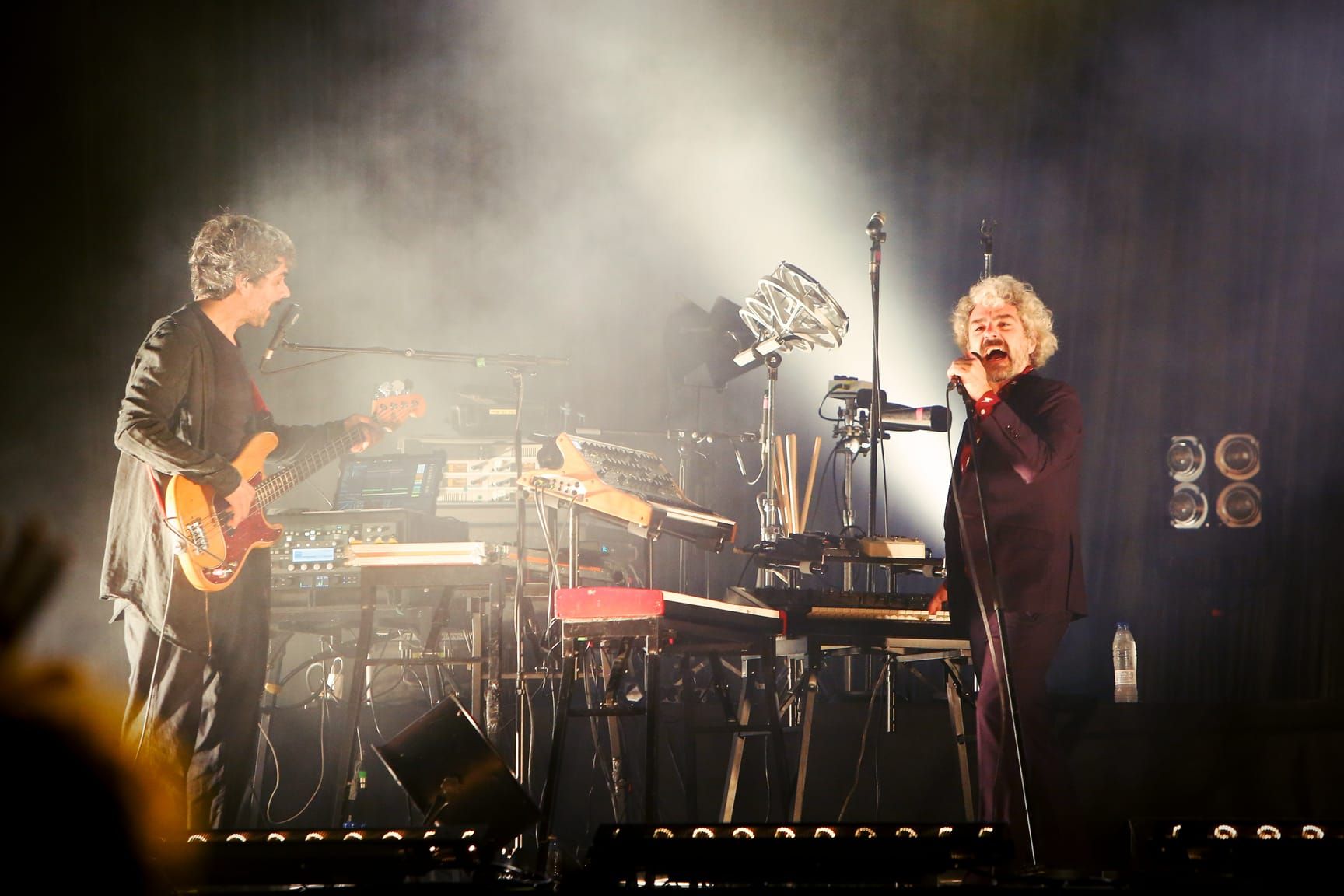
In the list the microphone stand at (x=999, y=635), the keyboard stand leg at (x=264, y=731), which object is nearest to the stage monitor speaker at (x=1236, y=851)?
the microphone stand at (x=999, y=635)

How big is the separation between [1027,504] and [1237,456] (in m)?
3.72

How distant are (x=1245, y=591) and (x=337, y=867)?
215 inches

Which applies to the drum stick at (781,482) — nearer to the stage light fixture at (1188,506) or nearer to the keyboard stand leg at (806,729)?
the keyboard stand leg at (806,729)

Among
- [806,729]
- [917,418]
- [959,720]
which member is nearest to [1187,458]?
[917,418]

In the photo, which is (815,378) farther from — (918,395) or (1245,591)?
(1245,591)

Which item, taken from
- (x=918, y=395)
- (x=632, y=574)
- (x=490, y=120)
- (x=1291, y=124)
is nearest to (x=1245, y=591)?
(x=918, y=395)

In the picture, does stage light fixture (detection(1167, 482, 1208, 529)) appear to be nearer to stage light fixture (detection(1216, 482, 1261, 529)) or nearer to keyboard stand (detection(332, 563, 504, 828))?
stage light fixture (detection(1216, 482, 1261, 529))

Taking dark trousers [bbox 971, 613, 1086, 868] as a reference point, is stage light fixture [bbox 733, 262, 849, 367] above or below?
above

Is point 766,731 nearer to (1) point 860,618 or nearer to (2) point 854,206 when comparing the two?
(1) point 860,618

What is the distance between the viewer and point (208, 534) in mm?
3396

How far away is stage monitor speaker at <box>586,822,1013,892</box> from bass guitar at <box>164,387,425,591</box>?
1.82 m

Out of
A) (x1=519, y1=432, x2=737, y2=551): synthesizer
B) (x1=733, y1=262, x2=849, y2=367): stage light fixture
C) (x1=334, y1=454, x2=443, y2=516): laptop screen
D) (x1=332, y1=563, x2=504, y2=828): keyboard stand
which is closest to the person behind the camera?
(x1=519, y1=432, x2=737, y2=551): synthesizer

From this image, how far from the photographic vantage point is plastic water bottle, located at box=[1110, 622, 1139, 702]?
17.4ft

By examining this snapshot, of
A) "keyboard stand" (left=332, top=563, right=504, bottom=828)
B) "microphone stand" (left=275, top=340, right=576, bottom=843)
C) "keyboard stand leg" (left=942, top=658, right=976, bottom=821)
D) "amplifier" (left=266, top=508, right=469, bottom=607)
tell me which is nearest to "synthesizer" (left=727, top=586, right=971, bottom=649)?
"keyboard stand leg" (left=942, top=658, right=976, bottom=821)
